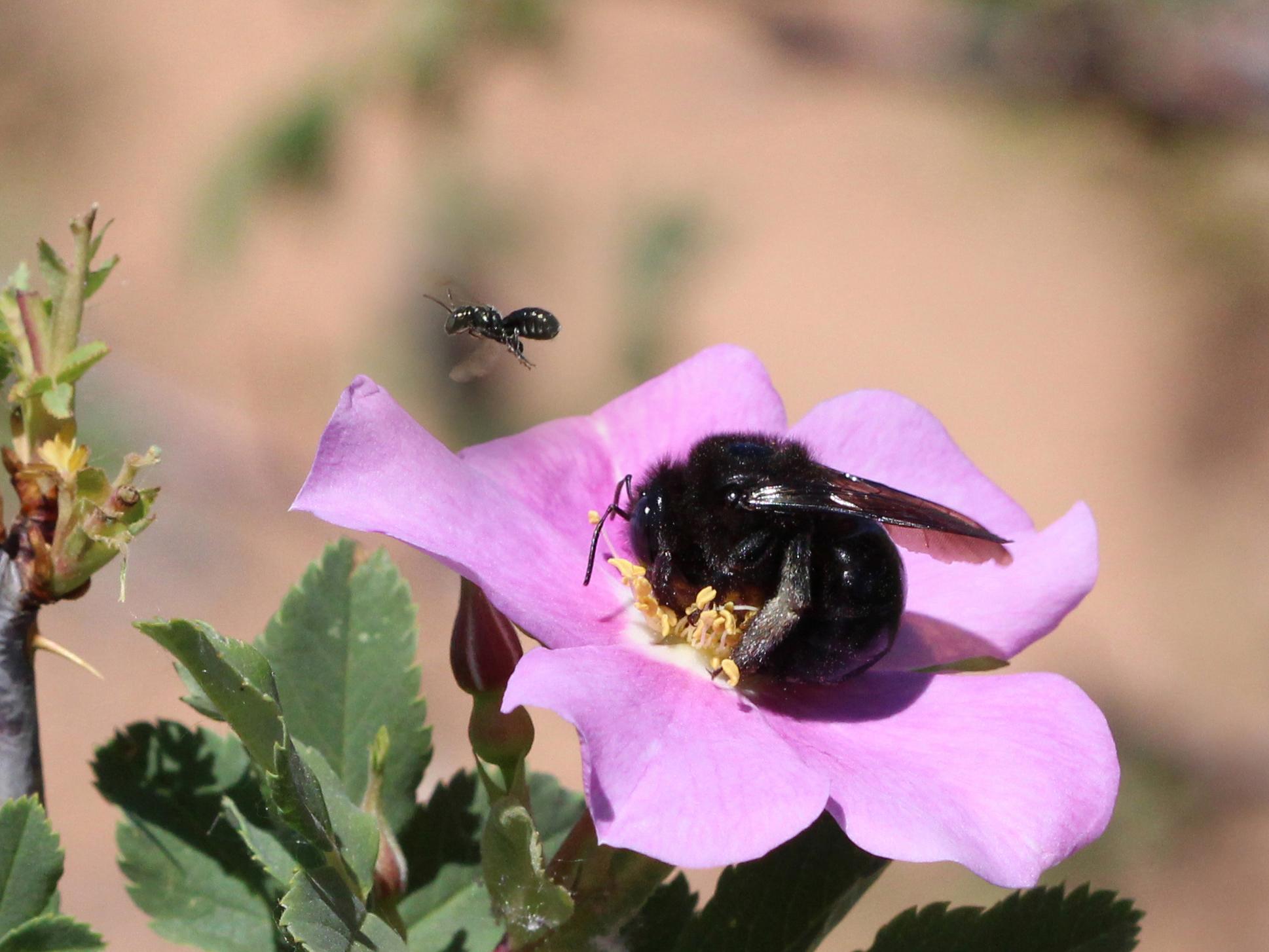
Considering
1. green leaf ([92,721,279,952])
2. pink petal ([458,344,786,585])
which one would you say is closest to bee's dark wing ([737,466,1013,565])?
pink petal ([458,344,786,585])

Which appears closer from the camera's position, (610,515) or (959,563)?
(610,515)

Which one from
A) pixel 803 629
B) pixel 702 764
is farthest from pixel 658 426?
pixel 702 764

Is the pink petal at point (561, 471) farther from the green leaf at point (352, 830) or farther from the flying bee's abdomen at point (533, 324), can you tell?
the green leaf at point (352, 830)

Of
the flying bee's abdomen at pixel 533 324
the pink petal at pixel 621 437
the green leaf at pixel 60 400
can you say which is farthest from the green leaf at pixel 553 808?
the green leaf at pixel 60 400

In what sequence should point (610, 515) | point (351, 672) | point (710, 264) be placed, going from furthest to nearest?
point (710, 264) → point (610, 515) → point (351, 672)

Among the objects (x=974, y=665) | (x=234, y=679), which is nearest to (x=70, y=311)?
(x=234, y=679)

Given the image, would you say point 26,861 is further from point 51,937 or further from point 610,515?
point 610,515
